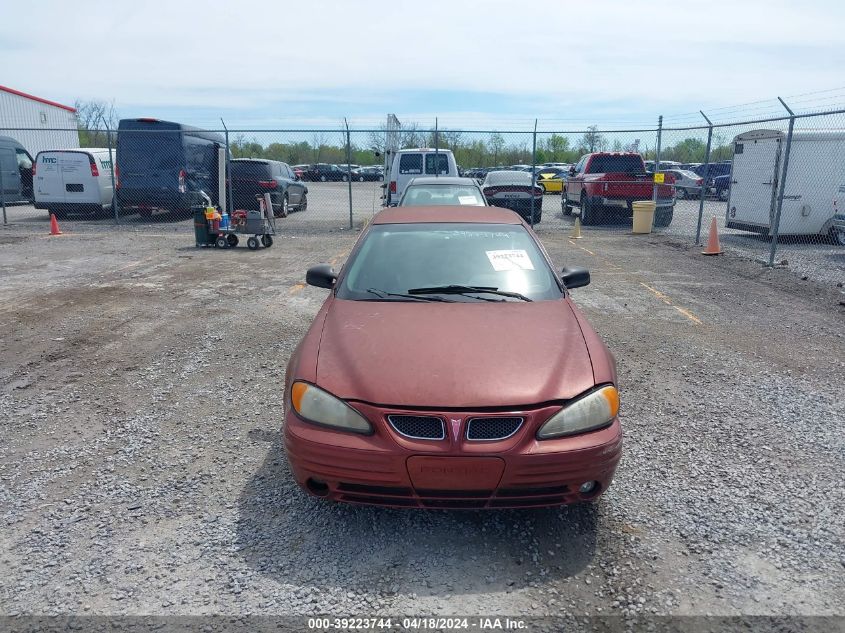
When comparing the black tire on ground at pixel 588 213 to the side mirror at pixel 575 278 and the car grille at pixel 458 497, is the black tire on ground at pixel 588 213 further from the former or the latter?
the car grille at pixel 458 497

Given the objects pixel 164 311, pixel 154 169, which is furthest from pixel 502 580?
pixel 154 169

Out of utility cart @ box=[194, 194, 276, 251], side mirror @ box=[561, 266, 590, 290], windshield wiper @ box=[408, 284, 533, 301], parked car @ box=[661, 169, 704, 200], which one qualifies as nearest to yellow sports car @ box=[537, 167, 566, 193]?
parked car @ box=[661, 169, 704, 200]

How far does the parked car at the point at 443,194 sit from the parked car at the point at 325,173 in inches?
1411

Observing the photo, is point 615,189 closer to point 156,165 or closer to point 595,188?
point 595,188

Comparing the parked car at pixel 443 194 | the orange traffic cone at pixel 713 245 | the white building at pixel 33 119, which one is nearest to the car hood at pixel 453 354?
the parked car at pixel 443 194

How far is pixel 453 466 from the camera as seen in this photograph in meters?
2.85

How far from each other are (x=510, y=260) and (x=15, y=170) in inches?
901

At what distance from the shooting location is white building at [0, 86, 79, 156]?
1094 inches

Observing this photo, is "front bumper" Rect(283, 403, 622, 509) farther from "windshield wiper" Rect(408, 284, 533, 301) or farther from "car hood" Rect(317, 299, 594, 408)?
"windshield wiper" Rect(408, 284, 533, 301)

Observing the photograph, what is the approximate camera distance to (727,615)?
270cm

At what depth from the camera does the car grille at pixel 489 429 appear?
290cm

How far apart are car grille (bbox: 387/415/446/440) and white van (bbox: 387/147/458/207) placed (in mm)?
13225

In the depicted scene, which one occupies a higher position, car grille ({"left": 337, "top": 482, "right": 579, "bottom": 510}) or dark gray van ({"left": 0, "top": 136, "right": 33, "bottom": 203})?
dark gray van ({"left": 0, "top": 136, "right": 33, "bottom": 203})

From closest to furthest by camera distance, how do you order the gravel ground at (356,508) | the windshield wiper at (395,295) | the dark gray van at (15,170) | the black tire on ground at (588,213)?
the gravel ground at (356,508) < the windshield wiper at (395,295) < the black tire on ground at (588,213) < the dark gray van at (15,170)
